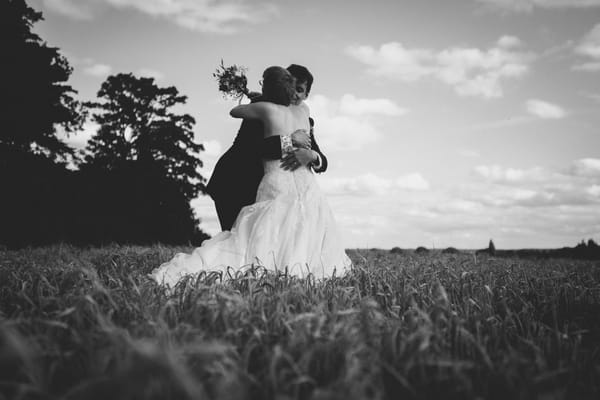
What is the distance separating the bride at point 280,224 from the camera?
4.32m

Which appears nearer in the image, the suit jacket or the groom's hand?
the groom's hand

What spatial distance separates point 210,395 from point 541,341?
220 cm

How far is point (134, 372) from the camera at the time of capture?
1.09 meters

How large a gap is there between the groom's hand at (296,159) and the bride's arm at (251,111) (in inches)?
23.7

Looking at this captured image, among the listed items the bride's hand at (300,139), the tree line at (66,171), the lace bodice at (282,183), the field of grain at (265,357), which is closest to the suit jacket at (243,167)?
the lace bodice at (282,183)

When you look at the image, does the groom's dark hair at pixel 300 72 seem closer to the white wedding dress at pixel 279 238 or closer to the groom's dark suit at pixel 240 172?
the groom's dark suit at pixel 240 172

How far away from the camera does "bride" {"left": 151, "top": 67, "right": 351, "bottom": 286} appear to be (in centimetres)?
432

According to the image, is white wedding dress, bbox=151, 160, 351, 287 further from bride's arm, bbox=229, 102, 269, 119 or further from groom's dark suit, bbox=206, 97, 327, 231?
bride's arm, bbox=229, 102, 269, 119

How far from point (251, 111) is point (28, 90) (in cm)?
1656

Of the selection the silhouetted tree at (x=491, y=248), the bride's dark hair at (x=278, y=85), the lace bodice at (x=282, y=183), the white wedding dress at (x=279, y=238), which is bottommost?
the silhouetted tree at (x=491, y=248)

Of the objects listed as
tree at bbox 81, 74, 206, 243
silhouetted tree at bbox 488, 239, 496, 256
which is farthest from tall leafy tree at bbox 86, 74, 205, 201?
silhouetted tree at bbox 488, 239, 496, 256

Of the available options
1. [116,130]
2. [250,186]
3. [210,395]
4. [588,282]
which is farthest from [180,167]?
[210,395]

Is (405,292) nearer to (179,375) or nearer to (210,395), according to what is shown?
(210,395)

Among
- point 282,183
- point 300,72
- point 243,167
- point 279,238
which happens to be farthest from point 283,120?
point 300,72
